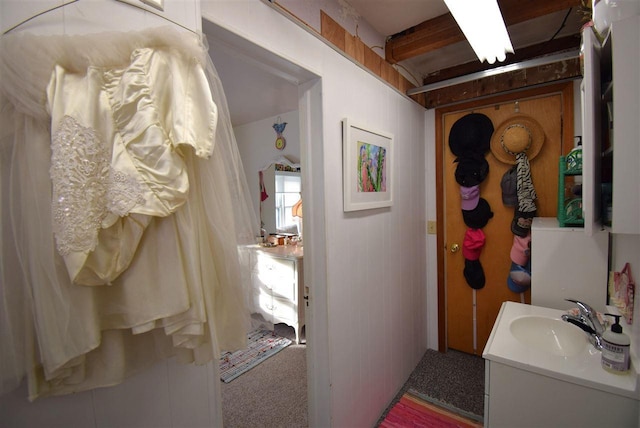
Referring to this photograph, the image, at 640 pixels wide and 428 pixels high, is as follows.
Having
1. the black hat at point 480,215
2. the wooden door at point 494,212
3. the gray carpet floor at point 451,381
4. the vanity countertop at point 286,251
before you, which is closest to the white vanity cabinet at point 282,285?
the vanity countertop at point 286,251

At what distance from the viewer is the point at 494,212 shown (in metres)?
2.28

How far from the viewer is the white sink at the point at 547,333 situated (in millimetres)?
1364

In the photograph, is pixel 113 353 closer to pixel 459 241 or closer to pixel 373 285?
pixel 373 285

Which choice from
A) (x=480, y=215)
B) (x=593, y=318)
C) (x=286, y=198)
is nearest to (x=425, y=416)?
(x=593, y=318)

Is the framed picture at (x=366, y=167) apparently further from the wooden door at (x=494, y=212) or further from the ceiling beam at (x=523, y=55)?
the ceiling beam at (x=523, y=55)

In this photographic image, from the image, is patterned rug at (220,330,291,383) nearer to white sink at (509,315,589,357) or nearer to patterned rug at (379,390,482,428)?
patterned rug at (379,390,482,428)

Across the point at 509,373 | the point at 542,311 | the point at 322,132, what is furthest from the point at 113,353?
the point at 542,311

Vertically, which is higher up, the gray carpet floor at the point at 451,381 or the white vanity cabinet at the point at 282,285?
the white vanity cabinet at the point at 282,285

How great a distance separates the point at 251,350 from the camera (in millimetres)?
2688

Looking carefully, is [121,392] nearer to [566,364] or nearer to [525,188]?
[566,364]

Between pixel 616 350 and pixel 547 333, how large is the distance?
19.1 inches

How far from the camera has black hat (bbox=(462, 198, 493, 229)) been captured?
2283 millimetres

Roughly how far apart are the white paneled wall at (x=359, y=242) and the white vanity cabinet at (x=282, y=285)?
3.24ft

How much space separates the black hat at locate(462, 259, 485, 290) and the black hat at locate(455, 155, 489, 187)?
2.16 feet
